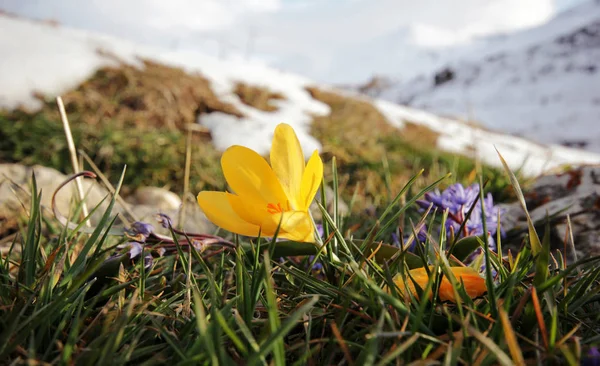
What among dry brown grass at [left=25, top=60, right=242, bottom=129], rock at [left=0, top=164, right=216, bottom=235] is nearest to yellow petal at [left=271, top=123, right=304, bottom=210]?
rock at [left=0, top=164, right=216, bottom=235]

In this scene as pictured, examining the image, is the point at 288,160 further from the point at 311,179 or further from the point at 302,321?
the point at 302,321

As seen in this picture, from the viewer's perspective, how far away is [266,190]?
648 millimetres

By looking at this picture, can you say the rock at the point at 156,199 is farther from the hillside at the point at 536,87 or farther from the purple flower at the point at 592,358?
the hillside at the point at 536,87

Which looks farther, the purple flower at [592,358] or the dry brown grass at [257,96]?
the dry brown grass at [257,96]

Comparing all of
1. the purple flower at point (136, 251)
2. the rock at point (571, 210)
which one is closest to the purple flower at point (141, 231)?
the purple flower at point (136, 251)

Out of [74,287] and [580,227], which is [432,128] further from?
[74,287]

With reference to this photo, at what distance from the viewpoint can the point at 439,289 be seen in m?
0.60

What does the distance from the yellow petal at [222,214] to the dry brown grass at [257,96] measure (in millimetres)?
4702

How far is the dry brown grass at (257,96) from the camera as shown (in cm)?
527

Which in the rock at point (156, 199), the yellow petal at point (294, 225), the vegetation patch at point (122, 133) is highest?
the yellow petal at point (294, 225)

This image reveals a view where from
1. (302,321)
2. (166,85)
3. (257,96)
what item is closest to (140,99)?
(166,85)

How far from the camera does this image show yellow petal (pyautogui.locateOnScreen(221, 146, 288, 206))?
2.10 ft

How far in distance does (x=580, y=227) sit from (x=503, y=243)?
0.83 ft

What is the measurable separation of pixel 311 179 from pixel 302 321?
0.73 ft
